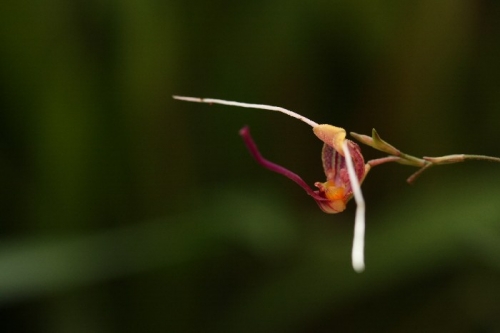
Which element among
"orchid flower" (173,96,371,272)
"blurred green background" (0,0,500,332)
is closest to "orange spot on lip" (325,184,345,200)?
"orchid flower" (173,96,371,272)

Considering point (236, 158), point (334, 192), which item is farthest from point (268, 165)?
point (236, 158)

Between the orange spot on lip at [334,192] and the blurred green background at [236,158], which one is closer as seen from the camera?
the orange spot on lip at [334,192]

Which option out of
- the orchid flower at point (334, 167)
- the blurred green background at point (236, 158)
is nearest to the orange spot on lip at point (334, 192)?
the orchid flower at point (334, 167)

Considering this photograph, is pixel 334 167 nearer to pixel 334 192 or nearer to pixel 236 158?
pixel 334 192

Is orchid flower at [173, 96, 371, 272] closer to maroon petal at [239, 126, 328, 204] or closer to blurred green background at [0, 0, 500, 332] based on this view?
maroon petal at [239, 126, 328, 204]

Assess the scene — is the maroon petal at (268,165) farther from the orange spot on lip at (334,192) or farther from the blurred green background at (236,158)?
the blurred green background at (236,158)

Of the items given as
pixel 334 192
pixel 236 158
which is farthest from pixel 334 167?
pixel 236 158

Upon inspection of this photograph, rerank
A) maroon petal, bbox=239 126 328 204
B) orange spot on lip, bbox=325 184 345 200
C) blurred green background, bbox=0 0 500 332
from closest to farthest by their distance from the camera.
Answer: maroon petal, bbox=239 126 328 204 < orange spot on lip, bbox=325 184 345 200 < blurred green background, bbox=0 0 500 332

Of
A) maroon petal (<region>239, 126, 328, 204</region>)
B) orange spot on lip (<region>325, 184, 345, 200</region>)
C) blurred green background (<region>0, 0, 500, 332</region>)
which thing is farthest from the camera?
blurred green background (<region>0, 0, 500, 332</region>)

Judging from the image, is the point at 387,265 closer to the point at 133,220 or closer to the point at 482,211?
the point at 482,211

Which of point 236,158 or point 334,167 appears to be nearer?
point 334,167
